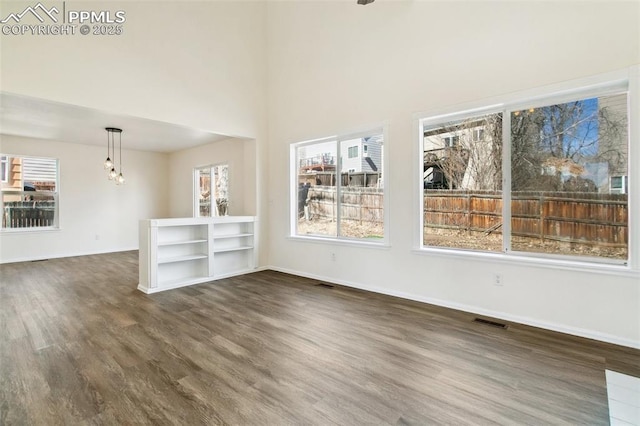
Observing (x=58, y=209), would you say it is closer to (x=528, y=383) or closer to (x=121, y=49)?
(x=121, y=49)

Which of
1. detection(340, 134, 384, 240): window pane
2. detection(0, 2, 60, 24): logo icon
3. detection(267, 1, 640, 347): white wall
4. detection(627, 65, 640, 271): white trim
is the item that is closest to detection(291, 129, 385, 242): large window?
detection(340, 134, 384, 240): window pane

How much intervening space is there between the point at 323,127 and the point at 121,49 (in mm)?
3000

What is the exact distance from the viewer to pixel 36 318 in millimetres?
3387

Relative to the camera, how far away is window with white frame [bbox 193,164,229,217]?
7.30m

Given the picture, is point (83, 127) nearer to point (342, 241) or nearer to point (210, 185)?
point (210, 185)

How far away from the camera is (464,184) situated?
3.80 meters

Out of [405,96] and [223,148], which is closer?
[405,96]

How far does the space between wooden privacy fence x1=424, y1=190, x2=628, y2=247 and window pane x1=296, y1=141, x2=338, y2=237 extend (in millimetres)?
1709

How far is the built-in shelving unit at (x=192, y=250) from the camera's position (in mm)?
4496

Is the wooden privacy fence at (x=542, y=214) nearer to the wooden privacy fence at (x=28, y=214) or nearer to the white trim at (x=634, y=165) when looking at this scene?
the white trim at (x=634, y=165)

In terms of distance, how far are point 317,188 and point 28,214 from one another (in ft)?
22.3

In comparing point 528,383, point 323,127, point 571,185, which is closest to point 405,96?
point 323,127

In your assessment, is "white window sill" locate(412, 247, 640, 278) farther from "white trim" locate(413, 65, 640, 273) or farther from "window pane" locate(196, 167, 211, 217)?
"window pane" locate(196, 167, 211, 217)

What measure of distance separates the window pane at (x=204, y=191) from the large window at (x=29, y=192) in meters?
3.19
